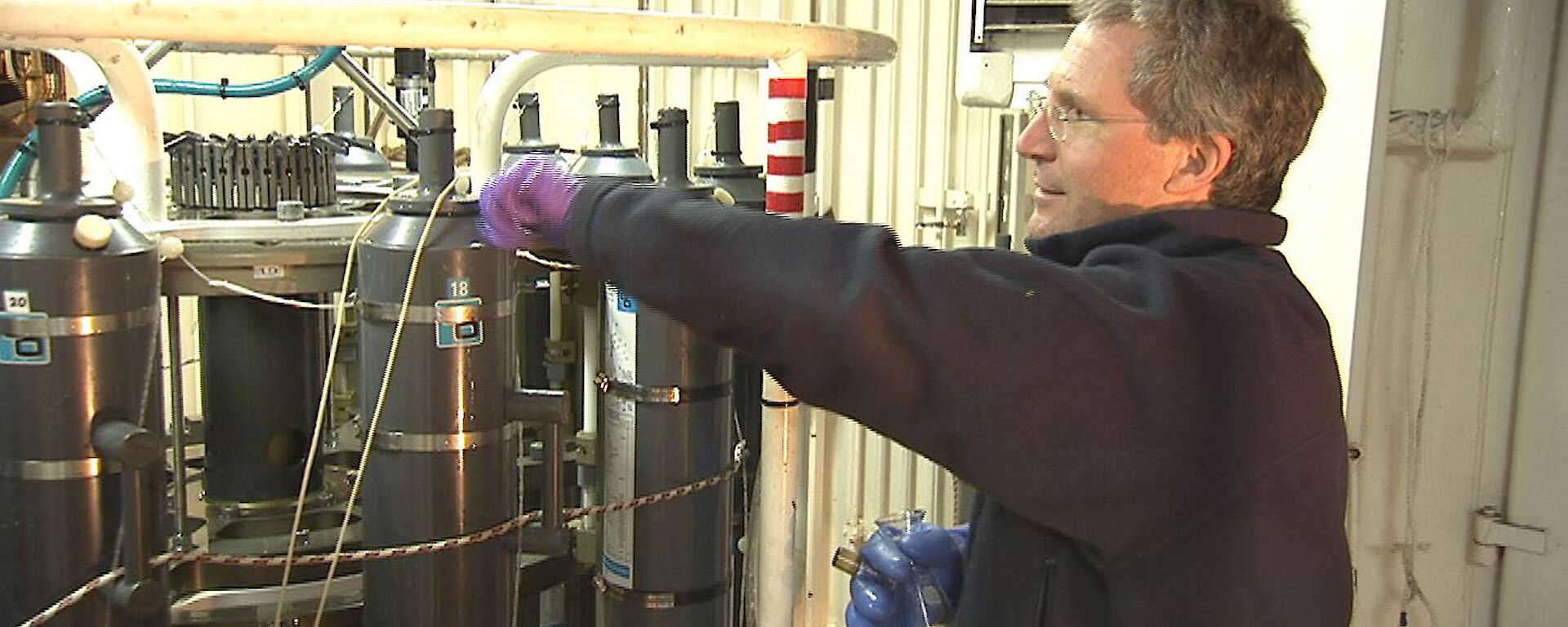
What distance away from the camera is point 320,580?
201 cm

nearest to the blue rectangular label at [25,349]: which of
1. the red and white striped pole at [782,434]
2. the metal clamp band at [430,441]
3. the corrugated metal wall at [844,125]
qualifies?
the metal clamp band at [430,441]

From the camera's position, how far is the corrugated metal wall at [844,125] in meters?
3.36

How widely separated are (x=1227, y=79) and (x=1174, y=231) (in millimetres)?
122

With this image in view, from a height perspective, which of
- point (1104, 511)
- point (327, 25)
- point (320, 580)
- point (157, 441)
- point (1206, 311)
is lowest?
point (320, 580)

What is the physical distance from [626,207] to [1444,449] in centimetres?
176

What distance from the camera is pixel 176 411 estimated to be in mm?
1874

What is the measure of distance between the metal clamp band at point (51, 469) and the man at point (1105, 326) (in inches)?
27.5

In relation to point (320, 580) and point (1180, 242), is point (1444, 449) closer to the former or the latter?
point (1180, 242)

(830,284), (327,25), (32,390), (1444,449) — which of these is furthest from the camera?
(1444,449)

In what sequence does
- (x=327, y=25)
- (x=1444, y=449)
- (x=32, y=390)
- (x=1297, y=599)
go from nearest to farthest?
(x=1297, y=599) → (x=327, y=25) → (x=32, y=390) → (x=1444, y=449)

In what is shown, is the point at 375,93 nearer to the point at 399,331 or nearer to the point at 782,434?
the point at 399,331

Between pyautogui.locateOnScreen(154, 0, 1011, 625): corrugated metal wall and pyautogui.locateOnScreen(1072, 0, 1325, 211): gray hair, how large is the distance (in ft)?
5.90

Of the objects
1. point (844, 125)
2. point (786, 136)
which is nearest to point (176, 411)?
point (786, 136)

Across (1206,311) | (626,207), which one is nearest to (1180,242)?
(1206,311)
